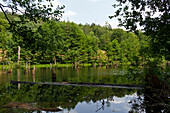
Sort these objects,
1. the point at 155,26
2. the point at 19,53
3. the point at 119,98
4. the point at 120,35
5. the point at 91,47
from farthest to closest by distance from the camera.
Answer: the point at 120,35, the point at 91,47, the point at 19,53, the point at 119,98, the point at 155,26

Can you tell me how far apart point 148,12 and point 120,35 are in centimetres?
12014

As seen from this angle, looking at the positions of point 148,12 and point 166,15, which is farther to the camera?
point 148,12

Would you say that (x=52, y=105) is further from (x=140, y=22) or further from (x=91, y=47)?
(x=91, y=47)

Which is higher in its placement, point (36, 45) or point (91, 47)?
point (91, 47)

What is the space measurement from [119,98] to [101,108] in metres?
3.25

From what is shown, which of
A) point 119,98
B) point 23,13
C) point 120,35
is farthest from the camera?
point 120,35

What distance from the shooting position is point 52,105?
37.4ft

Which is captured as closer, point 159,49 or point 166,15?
point 166,15

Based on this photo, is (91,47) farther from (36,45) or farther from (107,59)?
(36,45)

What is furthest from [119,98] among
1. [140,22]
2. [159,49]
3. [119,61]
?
[119,61]

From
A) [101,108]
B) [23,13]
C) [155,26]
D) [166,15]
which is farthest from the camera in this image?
[101,108]

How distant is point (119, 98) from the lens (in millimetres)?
13656

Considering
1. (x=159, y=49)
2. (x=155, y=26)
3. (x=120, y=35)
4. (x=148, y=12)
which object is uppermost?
(x=120, y=35)

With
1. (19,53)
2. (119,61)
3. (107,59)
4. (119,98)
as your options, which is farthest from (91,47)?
(119,98)
